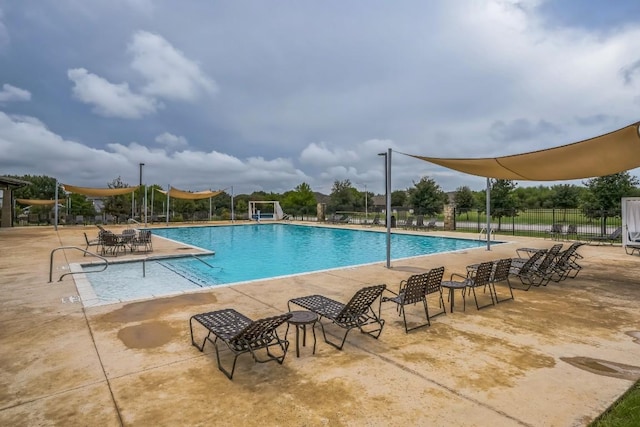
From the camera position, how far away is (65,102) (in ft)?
67.2

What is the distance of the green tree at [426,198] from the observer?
1018 inches

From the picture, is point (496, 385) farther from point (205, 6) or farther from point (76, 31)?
point (76, 31)

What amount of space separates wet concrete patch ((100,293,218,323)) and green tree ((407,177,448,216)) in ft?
72.3

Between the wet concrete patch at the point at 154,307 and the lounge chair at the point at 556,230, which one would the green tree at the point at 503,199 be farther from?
the wet concrete patch at the point at 154,307

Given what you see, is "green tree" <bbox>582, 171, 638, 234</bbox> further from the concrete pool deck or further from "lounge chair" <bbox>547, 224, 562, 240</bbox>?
the concrete pool deck

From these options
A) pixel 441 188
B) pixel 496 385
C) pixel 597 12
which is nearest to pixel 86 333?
pixel 496 385

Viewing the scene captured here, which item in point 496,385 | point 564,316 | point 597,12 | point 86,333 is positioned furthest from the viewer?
point 597,12

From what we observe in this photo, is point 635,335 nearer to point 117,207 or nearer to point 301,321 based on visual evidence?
point 301,321

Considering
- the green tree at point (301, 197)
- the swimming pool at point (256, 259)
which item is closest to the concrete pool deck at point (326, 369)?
the swimming pool at point (256, 259)

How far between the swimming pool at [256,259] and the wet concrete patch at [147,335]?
1705 mm

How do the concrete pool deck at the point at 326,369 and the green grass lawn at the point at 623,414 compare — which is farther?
the concrete pool deck at the point at 326,369

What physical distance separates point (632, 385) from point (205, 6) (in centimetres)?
1514

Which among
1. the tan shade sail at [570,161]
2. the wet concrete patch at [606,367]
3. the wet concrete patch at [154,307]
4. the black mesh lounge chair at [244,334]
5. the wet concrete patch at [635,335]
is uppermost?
the tan shade sail at [570,161]

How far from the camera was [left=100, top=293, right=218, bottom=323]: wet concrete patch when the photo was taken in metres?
4.94
